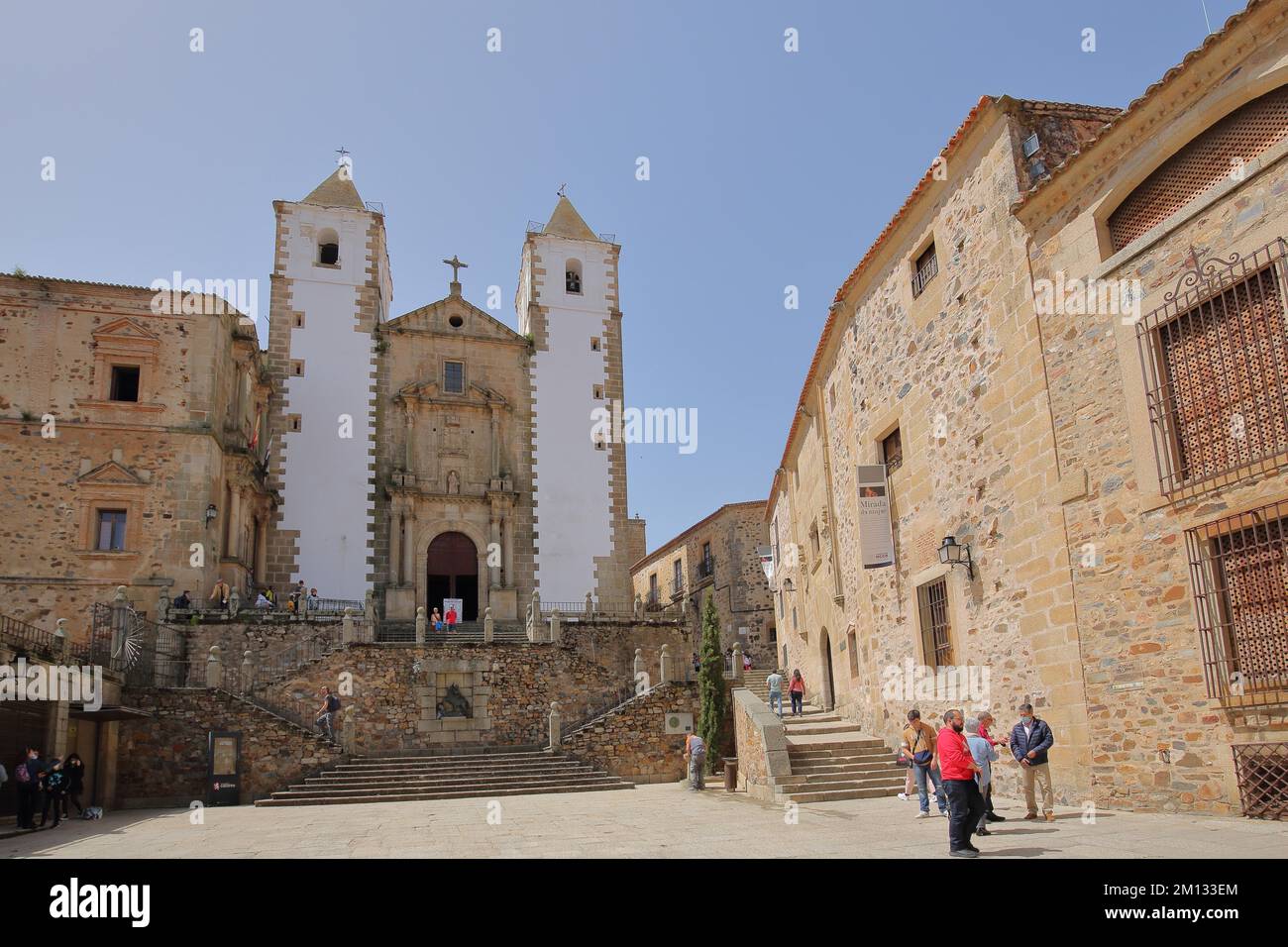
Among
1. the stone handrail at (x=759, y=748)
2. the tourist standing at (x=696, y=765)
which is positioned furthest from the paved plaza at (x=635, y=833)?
the tourist standing at (x=696, y=765)

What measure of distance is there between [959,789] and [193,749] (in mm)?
15928

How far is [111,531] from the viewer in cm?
2331

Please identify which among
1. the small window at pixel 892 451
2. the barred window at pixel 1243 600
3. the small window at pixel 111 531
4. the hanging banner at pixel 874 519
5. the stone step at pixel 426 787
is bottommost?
the stone step at pixel 426 787

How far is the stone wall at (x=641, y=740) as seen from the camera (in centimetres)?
2072

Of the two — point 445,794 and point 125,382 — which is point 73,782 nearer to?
point 445,794

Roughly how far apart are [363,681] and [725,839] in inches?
559

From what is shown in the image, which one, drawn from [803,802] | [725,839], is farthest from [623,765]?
[725,839]

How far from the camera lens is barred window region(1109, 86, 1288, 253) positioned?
8.73 metres

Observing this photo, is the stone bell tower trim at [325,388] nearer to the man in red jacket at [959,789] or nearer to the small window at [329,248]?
the small window at [329,248]

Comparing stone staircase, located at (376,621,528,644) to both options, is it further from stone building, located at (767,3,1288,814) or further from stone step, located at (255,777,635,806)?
stone building, located at (767,3,1288,814)

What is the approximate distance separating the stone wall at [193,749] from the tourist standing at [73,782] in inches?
56.3

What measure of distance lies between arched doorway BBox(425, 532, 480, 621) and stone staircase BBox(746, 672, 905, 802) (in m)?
15.2

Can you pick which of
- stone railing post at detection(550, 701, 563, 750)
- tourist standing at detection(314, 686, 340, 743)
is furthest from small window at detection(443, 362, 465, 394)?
stone railing post at detection(550, 701, 563, 750)
